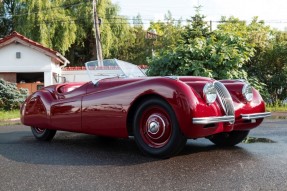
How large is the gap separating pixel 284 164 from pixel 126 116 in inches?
69.8

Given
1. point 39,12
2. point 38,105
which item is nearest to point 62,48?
point 39,12

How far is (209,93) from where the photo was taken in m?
4.20

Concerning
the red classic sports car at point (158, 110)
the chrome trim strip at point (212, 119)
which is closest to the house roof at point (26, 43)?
the red classic sports car at point (158, 110)

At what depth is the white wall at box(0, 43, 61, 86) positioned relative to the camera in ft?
82.9

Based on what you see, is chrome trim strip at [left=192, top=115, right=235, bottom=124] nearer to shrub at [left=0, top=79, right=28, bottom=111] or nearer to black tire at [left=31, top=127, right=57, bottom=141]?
black tire at [left=31, top=127, right=57, bottom=141]

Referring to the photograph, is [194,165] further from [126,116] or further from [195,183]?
[126,116]

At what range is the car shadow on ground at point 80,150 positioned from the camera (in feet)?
14.0

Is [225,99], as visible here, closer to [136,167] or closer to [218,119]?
[218,119]

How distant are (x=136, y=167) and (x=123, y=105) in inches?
36.9

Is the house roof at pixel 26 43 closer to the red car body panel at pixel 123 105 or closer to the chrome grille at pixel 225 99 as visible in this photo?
the red car body panel at pixel 123 105

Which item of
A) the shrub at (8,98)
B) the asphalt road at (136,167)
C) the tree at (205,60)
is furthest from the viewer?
the shrub at (8,98)

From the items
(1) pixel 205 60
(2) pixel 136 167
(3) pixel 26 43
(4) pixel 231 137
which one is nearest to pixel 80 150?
(2) pixel 136 167

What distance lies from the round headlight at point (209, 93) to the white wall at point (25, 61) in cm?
2236

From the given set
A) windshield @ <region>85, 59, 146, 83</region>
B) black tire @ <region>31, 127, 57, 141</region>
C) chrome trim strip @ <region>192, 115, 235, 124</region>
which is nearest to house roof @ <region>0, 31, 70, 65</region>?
black tire @ <region>31, 127, 57, 141</region>
